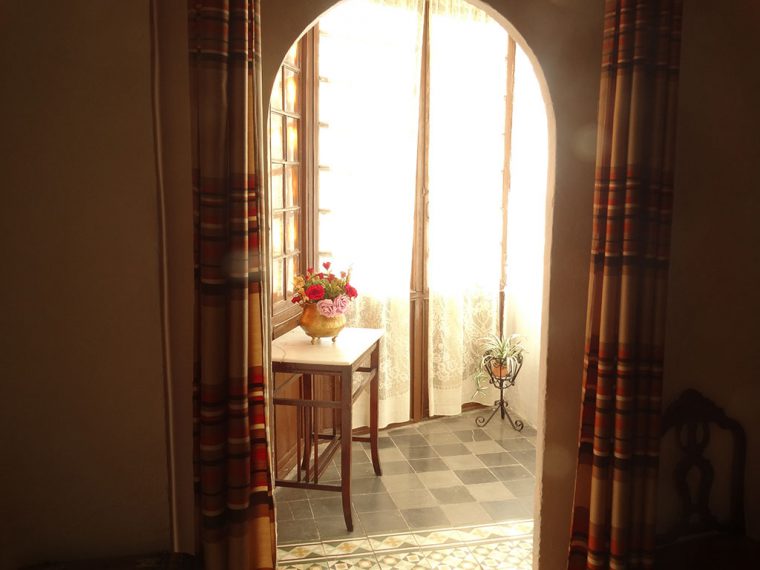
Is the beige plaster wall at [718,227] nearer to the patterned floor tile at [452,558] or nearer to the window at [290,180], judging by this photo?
the patterned floor tile at [452,558]

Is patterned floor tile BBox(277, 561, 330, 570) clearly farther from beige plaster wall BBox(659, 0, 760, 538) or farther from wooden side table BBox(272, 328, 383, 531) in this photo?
beige plaster wall BBox(659, 0, 760, 538)

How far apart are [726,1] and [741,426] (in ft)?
5.24

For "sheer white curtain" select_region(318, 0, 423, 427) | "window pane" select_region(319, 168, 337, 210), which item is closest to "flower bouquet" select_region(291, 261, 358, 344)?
"sheer white curtain" select_region(318, 0, 423, 427)

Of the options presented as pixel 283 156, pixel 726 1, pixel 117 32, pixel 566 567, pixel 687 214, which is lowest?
pixel 566 567

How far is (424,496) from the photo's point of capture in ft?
13.3

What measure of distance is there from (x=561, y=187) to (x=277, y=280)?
6.62 feet

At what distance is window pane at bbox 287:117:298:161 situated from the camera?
4.27 m

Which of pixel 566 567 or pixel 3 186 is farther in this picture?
pixel 566 567

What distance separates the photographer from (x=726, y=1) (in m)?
2.62

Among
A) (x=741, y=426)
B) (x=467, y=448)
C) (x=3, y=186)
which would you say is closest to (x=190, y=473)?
(x=3, y=186)

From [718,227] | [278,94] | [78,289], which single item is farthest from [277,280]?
[718,227]

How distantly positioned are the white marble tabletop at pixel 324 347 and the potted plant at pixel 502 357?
3.88 ft

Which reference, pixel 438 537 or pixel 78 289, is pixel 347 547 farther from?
pixel 78 289

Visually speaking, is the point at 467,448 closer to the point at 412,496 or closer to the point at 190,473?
the point at 412,496
